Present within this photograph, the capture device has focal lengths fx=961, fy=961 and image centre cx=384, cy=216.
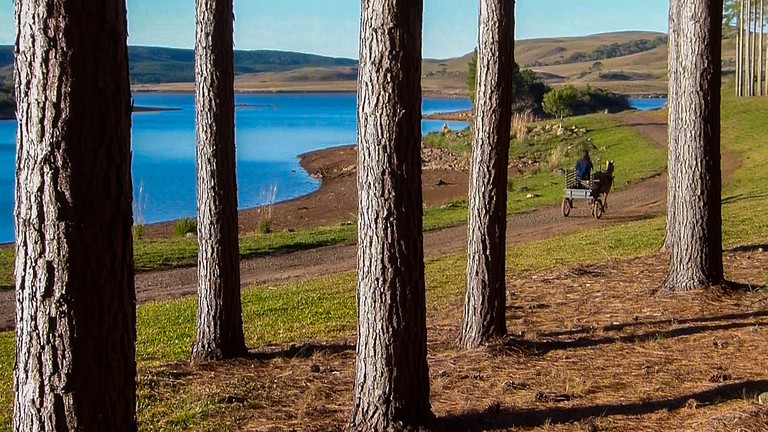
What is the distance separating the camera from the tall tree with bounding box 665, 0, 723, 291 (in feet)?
27.9

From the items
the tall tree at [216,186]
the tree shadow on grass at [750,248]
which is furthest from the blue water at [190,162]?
the tall tree at [216,186]

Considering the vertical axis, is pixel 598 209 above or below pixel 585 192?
below

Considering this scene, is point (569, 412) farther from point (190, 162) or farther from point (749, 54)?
point (749, 54)

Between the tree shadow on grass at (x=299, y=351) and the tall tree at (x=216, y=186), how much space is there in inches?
11.9

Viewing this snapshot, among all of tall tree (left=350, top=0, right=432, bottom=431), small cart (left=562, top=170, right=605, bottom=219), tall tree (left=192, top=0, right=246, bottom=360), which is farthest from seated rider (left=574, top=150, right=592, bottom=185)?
tall tree (left=350, top=0, right=432, bottom=431)

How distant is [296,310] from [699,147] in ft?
15.8

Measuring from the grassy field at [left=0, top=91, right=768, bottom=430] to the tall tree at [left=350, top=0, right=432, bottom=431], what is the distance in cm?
114

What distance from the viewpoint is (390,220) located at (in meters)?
5.23

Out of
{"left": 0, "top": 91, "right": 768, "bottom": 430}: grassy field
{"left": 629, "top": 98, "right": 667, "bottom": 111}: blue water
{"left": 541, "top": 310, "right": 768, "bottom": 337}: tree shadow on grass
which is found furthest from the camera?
{"left": 629, "top": 98, "right": 667, "bottom": 111}: blue water

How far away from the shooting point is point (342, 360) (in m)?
7.62

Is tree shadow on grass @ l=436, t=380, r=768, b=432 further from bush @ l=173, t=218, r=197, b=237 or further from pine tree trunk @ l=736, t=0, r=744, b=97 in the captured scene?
pine tree trunk @ l=736, t=0, r=744, b=97

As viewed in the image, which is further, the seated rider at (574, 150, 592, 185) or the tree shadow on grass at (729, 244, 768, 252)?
the seated rider at (574, 150, 592, 185)

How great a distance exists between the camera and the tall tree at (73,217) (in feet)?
10.4

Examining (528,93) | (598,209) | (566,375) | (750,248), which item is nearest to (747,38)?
(528,93)
